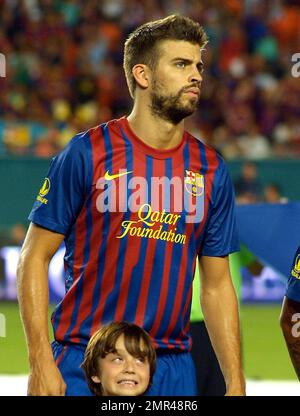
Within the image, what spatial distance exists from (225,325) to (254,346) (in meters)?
6.50

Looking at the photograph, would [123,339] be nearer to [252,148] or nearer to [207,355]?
[207,355]

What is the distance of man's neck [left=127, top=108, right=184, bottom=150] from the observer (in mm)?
4430

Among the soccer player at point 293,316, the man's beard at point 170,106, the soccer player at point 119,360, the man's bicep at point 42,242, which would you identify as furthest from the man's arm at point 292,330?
the man's bicep at point 42,242

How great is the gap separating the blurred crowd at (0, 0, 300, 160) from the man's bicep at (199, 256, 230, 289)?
35.6 feet

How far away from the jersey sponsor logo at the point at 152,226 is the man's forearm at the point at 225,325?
303 millimetres

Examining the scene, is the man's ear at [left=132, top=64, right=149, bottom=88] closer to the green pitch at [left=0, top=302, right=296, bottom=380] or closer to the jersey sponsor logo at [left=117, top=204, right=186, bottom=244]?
the jersey sponsor logo at [left=117, top=204, right=186, bottom=244]

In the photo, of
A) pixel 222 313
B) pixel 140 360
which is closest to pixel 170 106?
pixel 222 313

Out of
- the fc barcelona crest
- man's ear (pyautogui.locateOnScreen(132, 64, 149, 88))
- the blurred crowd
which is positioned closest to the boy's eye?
the fc barcelona crest

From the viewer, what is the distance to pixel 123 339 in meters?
4.10

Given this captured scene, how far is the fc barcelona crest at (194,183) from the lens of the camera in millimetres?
4461

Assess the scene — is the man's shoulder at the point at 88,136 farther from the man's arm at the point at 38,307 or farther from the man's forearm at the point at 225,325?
the man's forearm at the point at 225,325

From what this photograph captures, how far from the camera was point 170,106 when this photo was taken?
434cm

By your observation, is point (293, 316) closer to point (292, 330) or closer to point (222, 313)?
point (292, 330)
